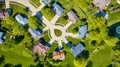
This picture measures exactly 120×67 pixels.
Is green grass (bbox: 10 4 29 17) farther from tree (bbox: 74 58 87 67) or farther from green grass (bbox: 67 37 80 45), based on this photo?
tree (bbox: 74 58 87 67)

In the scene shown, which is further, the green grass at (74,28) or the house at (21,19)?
the green grass at (74,28)

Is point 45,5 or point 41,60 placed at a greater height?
point 45,5

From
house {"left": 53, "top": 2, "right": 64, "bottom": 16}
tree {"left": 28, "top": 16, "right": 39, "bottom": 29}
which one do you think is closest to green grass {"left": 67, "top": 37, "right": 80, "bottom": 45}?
house {"left": 53, "top": 2, "right": 64, "bottom": 16}

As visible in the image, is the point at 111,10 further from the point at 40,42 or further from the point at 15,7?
the point at 15,7

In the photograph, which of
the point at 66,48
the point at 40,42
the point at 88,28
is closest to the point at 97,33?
the point at 88,28

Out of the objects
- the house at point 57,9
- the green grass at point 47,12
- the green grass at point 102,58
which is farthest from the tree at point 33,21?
the green grass at point 102,58

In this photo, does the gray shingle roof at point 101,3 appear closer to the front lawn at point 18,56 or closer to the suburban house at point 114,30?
the suburban house at point 114,30
